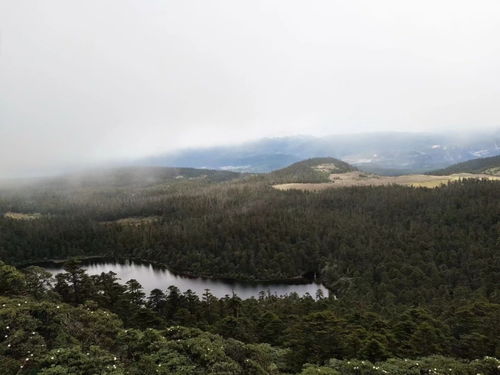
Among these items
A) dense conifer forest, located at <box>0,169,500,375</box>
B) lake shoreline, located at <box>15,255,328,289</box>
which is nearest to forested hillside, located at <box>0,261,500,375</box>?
dense conifer forest, located at <box>0,169,500,375</box>

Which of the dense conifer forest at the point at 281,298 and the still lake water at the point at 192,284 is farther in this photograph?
the still lake water at the point at 192,284

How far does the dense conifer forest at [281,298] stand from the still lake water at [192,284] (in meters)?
5.68

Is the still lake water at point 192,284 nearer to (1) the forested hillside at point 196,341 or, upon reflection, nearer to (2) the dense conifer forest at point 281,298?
(2) the dense conifer forest at point 281,298

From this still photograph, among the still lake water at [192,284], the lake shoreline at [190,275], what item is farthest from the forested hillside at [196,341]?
the lake shoreline at [190,275]

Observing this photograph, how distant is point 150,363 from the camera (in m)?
21.8

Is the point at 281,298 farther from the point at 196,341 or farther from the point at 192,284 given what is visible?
the point at 196,341

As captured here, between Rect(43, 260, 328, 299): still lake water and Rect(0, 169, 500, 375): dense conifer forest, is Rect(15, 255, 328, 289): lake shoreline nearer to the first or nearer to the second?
Rect(0, 169, 500, 375): dense conifer forest

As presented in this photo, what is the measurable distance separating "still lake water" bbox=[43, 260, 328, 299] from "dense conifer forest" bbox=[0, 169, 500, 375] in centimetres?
568

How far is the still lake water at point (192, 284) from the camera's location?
11566 cm

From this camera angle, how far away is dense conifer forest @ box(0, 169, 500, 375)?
2342 centimetres

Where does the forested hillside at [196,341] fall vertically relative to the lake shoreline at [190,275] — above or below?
above

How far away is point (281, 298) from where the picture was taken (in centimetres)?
8875

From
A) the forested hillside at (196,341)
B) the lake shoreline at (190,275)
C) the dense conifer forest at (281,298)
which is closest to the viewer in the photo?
the forested hillside at (196,341)

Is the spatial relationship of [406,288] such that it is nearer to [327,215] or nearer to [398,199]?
[327,215]
